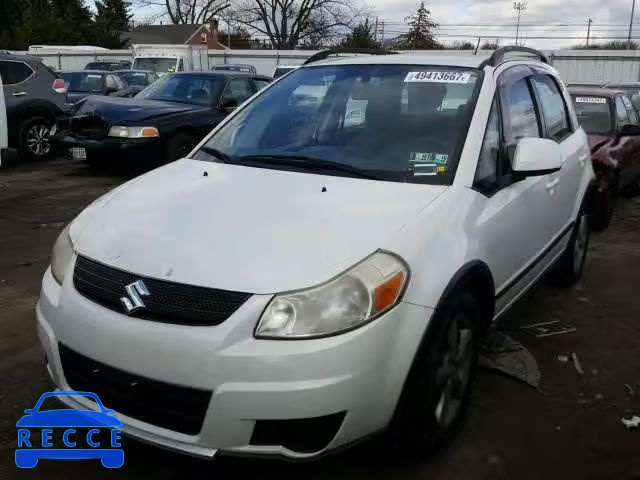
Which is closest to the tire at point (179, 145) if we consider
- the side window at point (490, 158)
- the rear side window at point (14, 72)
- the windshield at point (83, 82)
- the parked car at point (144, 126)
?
the parked car at point (144, 126)

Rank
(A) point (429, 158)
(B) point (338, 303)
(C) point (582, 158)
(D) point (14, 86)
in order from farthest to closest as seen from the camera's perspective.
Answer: (D) point (14, 86)
(C) point (582, 158)
(A) point (429, 158)
(B) point (338, 303)

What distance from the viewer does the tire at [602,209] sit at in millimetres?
6664

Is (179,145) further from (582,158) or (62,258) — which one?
(62,258)

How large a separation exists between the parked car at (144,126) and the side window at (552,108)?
582cm

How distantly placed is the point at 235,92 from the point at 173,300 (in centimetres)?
860

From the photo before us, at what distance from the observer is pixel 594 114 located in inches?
300

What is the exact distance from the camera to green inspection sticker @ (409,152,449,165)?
2.95m

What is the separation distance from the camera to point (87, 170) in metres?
10.2

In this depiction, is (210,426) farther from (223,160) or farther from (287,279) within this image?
(223,160)

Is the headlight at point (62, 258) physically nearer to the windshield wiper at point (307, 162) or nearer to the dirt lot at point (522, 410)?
the dirt lot at point (522, 410)

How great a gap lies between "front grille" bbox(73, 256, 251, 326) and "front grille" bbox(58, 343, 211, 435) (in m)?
0.22

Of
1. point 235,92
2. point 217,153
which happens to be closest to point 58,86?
point 235,92

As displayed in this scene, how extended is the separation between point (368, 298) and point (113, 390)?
986mm

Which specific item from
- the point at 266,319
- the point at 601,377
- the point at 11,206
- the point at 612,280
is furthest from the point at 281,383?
the point at 11,206
